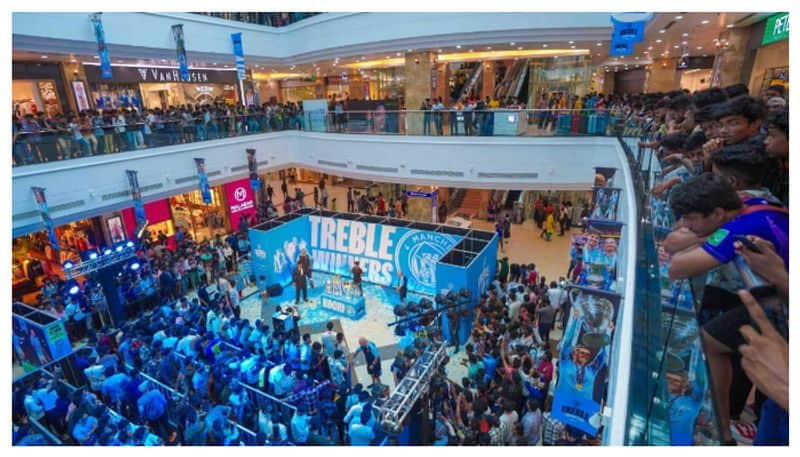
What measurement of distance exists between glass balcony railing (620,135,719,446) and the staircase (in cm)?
1716

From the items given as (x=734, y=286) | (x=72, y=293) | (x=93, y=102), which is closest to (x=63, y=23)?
(x=93, y=102)

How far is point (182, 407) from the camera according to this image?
6.52m

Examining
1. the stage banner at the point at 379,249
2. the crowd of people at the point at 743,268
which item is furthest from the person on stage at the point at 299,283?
the crowd of people at the point at 743,268

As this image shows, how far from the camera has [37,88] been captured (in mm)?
15977

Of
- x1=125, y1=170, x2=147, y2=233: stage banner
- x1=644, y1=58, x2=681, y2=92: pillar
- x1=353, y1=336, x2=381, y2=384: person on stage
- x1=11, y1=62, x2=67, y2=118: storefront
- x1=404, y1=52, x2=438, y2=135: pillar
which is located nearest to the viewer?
x1=353, y1=336, x2=381, y2=384: person on stage

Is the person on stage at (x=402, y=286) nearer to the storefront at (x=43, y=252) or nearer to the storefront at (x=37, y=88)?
the storefront at (x=43, y=252)

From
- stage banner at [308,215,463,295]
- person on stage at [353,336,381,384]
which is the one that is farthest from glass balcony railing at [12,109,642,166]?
person on stage at [353,336,381,384]

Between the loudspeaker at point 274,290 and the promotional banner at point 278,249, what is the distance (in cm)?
19

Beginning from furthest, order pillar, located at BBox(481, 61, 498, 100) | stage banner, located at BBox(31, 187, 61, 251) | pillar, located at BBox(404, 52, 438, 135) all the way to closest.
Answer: pillar, located at BBox(481, 61, 498, 100) < pillar, located at BBox(404, 52, 438, 135) < stage banner, located at BBox(31, 187, 61, 251)

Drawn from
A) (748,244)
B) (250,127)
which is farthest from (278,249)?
(748,244)

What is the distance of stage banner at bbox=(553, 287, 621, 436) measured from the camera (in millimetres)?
4574

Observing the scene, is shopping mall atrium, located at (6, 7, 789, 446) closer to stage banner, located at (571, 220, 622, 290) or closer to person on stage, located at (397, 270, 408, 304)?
stage banner, located at (571, 220, 622, 290)

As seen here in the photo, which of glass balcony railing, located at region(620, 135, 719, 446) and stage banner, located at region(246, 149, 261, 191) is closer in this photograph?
glass balcony railing, located at region(620, 135, 719, 446)
